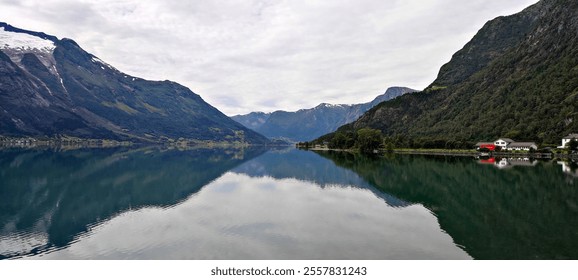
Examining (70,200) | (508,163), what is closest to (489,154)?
(508,163)

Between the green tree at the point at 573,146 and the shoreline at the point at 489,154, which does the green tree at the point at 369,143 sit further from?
the green tree at the point at 573,146

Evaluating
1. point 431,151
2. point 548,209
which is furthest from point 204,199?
point 431,151

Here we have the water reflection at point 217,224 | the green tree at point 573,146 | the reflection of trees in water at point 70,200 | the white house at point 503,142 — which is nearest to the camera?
the water reflection at point 217,224

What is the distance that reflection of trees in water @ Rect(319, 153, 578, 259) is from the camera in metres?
26.0

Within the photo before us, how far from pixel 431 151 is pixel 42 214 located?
499 ft

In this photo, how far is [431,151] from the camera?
163 meters

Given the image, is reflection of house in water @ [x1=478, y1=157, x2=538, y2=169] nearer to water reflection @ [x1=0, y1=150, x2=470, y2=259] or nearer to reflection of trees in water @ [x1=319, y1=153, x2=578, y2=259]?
reflection of trees in water @ [x1=319, y1=153, x2=578, y2=259]

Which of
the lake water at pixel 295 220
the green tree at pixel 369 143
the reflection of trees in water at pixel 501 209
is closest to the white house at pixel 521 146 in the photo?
the green tree at pixel 369 143

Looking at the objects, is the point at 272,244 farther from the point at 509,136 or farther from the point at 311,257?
the point at 509,136

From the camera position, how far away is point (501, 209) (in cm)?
4022

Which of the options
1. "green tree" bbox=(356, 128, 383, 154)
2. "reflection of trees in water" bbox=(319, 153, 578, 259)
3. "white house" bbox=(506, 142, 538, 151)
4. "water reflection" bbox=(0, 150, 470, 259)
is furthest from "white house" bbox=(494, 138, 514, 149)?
"water reflection" bbox=(0, 150, 470, 259)

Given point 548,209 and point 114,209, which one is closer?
point 548,209

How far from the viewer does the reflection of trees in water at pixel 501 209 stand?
26.0 metres
